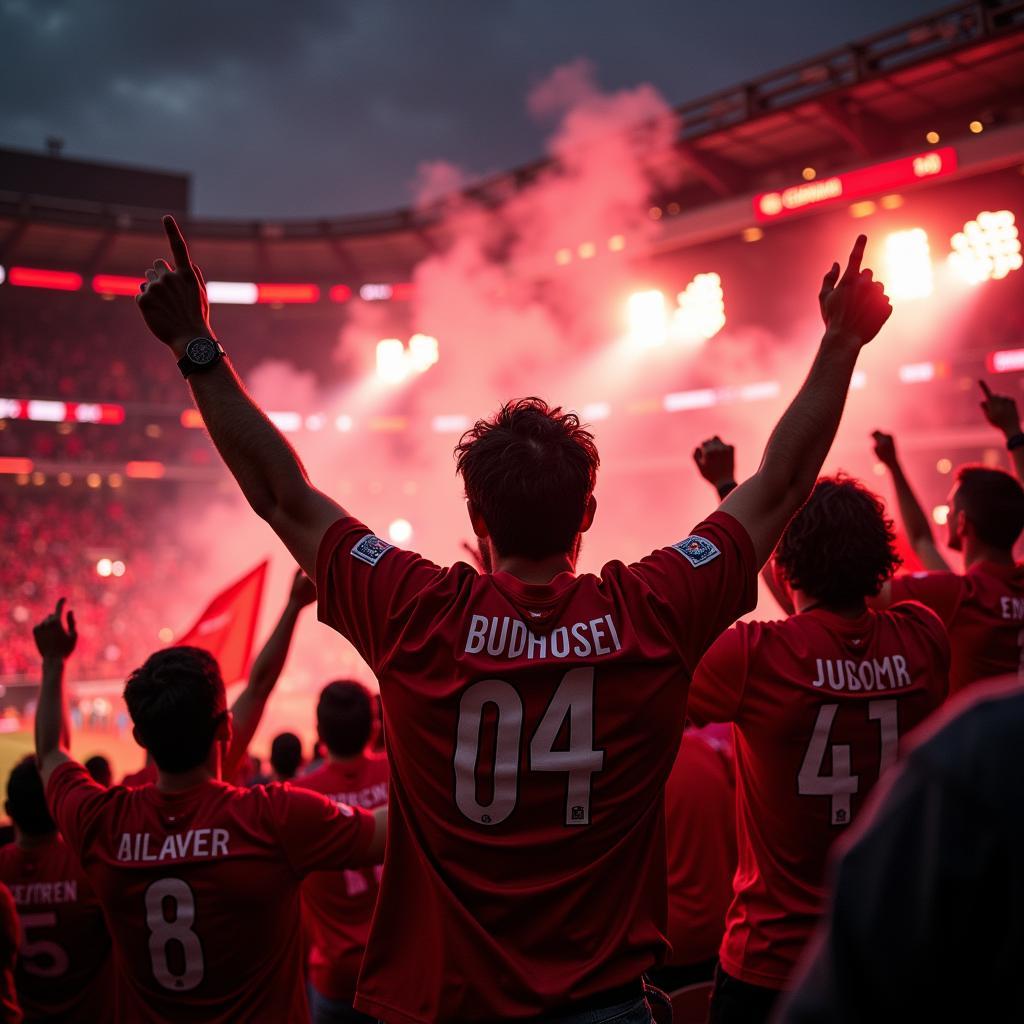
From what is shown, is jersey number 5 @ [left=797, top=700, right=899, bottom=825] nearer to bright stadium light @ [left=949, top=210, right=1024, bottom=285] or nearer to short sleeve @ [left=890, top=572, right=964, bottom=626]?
short sleeve @ [left=890, top=572, right=964, bottom=626]

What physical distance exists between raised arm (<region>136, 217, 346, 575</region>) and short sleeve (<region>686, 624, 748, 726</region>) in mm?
1032

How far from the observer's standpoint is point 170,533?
33094 mm

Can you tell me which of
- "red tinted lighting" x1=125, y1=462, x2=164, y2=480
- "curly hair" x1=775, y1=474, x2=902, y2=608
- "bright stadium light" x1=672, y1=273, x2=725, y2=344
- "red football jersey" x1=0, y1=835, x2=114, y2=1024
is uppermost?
"bright stadium light" x1=672, y1=273, x2=725, y2=344

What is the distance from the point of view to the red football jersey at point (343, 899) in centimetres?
346

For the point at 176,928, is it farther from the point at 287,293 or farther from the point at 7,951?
the point at 287,293

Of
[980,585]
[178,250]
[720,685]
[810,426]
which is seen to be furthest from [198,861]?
[980,585]

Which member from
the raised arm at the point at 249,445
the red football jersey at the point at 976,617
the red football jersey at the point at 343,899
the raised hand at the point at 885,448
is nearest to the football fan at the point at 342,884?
the red football jersey at the point at 343,899

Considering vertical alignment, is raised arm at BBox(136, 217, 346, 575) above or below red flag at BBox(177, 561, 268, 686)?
above

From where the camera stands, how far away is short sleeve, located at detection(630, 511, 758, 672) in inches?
69.2

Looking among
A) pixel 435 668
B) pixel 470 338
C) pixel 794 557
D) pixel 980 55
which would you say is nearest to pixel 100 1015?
pixel 435 668

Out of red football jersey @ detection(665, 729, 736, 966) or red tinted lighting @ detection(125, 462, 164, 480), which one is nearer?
red football jersey @ detection(665, 729, 736, 966)

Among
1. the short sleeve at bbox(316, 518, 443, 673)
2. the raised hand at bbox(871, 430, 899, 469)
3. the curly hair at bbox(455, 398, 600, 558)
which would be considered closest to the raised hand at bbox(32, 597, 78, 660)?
the short sleeve at bbox(316, 518, 443, 673)

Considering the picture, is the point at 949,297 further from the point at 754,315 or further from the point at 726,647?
the point at 726,647

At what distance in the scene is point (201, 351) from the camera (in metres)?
1.90
